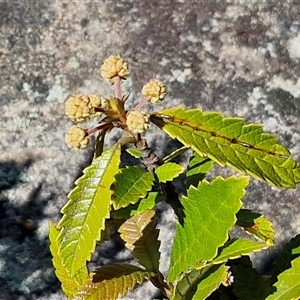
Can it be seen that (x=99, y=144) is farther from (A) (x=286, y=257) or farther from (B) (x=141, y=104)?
(A) (x=286, y=257)

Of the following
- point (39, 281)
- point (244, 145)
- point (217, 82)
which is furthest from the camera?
point (217, 82)

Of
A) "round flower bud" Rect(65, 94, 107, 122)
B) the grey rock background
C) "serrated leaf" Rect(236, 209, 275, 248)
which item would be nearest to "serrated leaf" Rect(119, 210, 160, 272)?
"serrated leaf" Rect(236, 209, 275, 248)

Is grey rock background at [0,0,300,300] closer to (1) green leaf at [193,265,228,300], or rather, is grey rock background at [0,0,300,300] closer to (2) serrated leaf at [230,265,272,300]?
(2) serrated leaf at [230,265,272,300]

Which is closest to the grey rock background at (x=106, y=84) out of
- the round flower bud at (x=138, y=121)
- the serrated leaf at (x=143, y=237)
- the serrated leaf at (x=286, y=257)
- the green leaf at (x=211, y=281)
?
the serrated leaf at (x=286, y=257)

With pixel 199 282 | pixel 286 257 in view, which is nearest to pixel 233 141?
pixel 199 282

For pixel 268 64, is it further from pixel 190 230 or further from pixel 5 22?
pixel 190 230

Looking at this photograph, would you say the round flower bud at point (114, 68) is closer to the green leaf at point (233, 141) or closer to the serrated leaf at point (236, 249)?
the green leaf at point (233, 141)

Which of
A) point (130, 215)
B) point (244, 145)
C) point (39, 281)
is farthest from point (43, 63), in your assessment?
point (244, 145)
